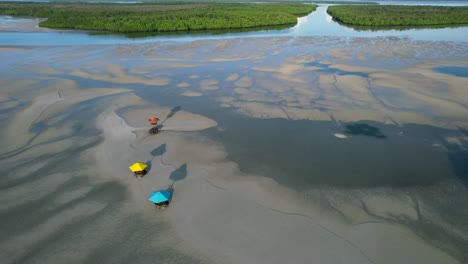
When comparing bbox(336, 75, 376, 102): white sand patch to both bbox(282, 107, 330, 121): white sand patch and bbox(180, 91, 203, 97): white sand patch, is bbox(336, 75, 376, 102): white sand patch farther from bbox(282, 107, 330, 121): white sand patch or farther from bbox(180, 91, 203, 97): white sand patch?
bbox(180, 91, 203, 97): white sand patch

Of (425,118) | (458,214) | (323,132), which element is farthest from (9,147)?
(425,118)

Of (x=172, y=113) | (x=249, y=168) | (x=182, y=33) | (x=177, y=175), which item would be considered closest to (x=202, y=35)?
(x=182, y=33)

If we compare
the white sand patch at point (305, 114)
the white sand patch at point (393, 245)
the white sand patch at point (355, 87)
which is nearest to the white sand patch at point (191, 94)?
the white sand patch at point (305, 114)

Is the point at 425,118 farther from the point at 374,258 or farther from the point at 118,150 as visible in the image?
the point at 118,150

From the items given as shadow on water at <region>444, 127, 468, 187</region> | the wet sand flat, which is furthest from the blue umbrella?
shadow on water at <region>444, 127, 468, 187</region>

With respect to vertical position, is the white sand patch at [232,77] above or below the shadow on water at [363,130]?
above

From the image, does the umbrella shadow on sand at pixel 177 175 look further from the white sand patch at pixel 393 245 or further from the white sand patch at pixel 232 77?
the white sand patch at pixel 232 77

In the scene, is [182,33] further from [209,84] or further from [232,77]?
[209,84]
